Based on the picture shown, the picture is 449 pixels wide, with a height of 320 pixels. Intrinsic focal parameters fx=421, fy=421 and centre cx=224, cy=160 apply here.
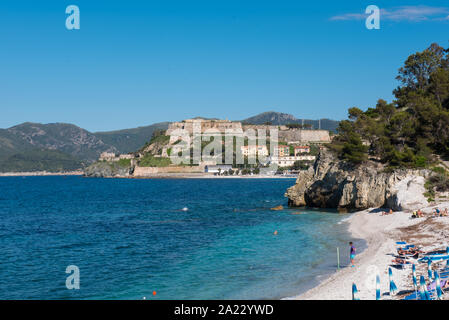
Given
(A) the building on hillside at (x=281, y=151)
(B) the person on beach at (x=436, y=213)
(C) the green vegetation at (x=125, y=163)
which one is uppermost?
(A) the building on hillside at (x=281, y=151)

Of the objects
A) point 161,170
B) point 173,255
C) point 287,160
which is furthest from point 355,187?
point 161,170

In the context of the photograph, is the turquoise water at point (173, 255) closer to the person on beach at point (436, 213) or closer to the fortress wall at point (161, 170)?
the person on beach at point (436, 213)

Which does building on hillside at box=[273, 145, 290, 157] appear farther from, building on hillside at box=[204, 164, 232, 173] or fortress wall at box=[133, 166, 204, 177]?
fortress wall at box=[133, 166, 204, 177]

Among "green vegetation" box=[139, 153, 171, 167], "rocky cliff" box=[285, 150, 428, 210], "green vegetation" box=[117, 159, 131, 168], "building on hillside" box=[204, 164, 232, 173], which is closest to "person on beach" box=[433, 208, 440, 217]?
"rocky cliff" box=[285, 150, 428, 210]

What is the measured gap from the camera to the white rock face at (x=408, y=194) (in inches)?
1282

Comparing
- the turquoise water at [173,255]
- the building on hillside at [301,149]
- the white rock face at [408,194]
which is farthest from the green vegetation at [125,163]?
the white rock face at [408,194]

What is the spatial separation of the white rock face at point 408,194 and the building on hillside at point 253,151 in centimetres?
13249

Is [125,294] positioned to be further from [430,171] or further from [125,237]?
[430,171]

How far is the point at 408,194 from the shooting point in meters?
33.6

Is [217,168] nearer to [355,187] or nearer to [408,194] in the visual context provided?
[355,187]

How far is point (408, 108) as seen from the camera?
51.3 m

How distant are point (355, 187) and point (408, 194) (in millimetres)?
7680
